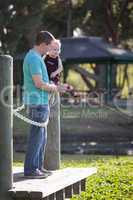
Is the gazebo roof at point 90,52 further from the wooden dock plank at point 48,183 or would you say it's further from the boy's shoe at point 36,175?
the boy's shoe at point 36,175

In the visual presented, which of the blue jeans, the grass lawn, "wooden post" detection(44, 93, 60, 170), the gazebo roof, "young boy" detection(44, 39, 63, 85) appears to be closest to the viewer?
the blue jeans

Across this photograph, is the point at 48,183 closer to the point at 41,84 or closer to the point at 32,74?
the point at 41,84

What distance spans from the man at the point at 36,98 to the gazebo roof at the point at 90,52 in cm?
2211

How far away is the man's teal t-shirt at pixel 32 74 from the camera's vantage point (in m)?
7.54

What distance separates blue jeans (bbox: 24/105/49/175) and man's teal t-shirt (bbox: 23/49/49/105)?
0.08 meters

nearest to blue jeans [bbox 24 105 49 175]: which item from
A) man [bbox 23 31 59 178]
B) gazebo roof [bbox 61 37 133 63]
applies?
man [bbox 23 31 59 178]

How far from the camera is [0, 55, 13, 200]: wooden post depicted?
6.46 m

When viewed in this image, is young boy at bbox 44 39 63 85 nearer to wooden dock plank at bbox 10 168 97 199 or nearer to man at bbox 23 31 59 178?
man at bbox 23 31 59 178

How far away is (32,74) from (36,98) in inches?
11.4

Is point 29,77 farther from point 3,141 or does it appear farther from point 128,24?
point 128,24

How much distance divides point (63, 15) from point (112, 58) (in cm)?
1152

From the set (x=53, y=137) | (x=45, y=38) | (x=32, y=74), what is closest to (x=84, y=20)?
(x=53, y=137)

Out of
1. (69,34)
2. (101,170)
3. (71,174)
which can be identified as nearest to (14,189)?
(71,174)

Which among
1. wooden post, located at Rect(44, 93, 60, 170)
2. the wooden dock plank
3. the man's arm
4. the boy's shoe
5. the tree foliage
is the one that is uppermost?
the tree foliage
